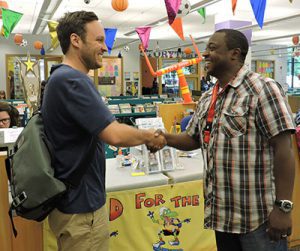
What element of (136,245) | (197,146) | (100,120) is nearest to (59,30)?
(100,120)

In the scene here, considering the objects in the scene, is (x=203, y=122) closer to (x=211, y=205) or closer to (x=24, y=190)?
(x=211, y=205)

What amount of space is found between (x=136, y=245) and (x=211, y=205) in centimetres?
108

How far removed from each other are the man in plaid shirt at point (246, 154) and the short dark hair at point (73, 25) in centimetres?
55

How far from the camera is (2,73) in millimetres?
13234

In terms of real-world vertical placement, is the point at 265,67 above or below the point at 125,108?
above

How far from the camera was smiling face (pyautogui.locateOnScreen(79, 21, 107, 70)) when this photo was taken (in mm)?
1449

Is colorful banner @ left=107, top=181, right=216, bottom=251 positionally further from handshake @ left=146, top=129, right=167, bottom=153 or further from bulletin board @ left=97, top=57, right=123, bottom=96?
bulletin board @ left=97, top=57, right=123, bottom=96

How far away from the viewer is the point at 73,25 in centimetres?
144

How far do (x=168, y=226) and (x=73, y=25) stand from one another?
64.0 inches

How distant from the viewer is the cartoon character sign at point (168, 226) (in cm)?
246

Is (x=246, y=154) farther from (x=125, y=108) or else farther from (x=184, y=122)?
(x=125, y=108)

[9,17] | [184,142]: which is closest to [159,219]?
[184,142]

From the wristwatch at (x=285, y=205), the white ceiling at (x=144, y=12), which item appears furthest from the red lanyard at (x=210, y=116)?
the white ceiling at (x=144, y=12)

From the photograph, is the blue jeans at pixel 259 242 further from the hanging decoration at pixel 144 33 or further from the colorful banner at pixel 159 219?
the hanging decoration at pixel 144 33
